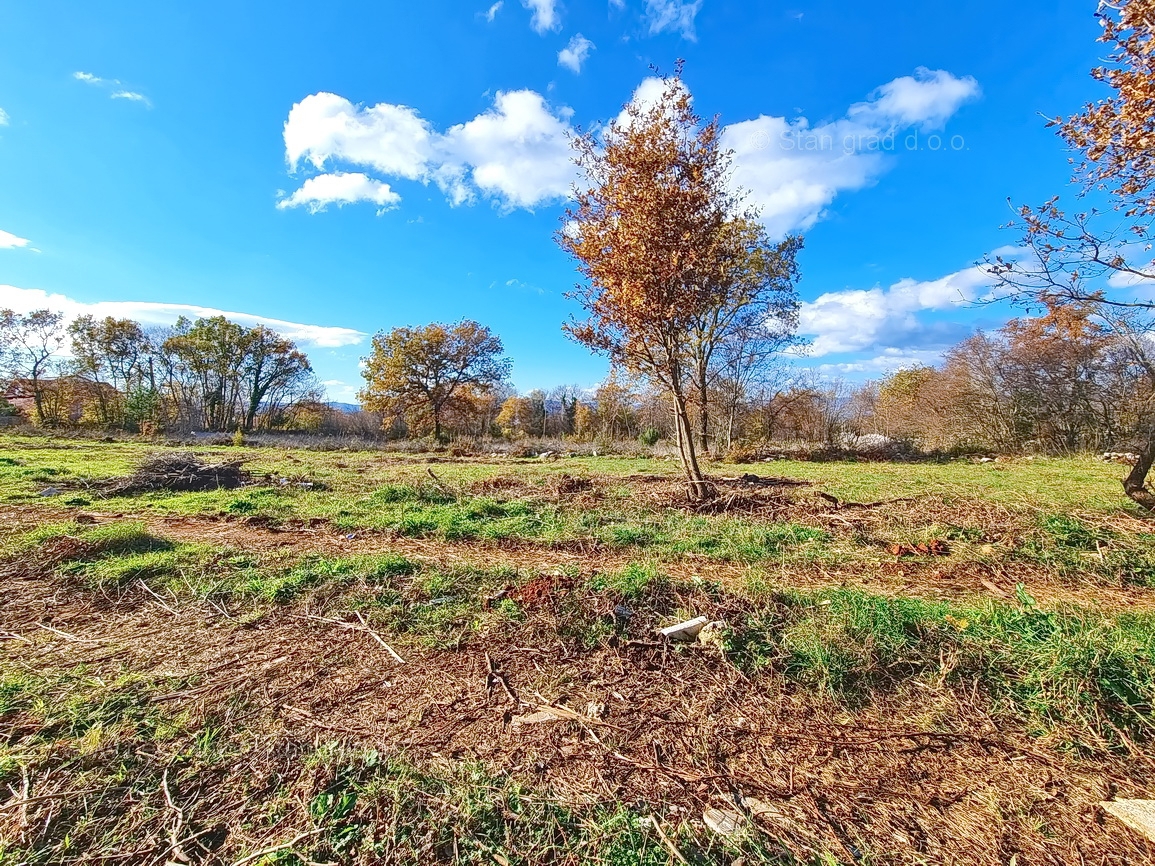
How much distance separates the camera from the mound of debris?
998 cm

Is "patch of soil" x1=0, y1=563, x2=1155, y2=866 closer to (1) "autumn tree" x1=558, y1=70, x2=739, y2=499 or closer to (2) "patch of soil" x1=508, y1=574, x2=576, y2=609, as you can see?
(2) "patch of soil" x1=508, y1=574, x2=576, y2=609

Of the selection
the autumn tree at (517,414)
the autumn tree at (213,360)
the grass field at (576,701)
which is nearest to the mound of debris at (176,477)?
the grass field at (576,701)

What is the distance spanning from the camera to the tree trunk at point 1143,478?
6585 millimetres

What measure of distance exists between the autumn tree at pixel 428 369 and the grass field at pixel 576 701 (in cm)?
2936

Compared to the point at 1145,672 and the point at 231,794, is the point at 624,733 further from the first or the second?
the point at 1145,672

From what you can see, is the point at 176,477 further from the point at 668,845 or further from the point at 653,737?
the point at 668,845

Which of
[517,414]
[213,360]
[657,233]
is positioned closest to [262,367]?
[213,360]

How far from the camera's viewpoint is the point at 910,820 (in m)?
2.04

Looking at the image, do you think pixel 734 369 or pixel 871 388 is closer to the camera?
pixel 734 369

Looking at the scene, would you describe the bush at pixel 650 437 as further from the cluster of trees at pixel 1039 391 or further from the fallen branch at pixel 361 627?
the fallen branch at pixel 361 627

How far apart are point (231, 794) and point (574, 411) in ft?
166

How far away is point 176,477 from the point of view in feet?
33.5

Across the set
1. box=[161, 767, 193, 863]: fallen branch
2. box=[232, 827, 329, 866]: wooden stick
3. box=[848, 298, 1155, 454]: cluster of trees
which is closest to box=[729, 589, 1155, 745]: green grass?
box=[232, 827, 329, 866]: wooden stick

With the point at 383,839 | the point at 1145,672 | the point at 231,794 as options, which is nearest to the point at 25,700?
the point at 231,794
